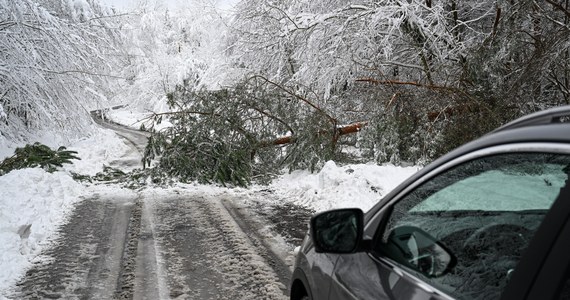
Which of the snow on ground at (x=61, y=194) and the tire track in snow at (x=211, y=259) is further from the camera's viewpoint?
the snow on ground at (x=61, y=194)

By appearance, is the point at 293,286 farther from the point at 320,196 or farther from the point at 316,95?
the point at 316,95

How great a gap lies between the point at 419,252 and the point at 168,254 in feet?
16.0

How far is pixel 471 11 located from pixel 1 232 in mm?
11638

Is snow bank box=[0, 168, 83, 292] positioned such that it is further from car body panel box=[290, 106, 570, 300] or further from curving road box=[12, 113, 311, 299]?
car body panel box=[290, 106, 570, 300]

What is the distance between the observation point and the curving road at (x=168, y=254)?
191 inches

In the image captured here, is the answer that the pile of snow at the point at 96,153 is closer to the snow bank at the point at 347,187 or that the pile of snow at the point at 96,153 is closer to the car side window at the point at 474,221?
the snow bank at the point at 347,187

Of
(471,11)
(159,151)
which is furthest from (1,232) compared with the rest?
(471,11)

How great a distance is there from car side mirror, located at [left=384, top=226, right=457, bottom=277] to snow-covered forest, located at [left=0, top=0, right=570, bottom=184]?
22.9 ft

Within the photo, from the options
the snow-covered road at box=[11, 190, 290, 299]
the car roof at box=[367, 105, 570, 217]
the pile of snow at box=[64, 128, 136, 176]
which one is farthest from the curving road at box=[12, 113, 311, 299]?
the pile of snow at box=[64, 128, 136, 176]

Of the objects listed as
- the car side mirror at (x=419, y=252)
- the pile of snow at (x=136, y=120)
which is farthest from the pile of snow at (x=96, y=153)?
the car side mirror at (x=419, y=252)

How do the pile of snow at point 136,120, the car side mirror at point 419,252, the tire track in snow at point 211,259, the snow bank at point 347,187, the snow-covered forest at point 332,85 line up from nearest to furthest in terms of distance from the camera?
the car side mirror at point 419,252 → the tire track in snow at point 211,259 → the snow bank at point 347,187 → the snow-covered forest at point 332,85 → the pile of snow at point 136,120

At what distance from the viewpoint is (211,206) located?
9078 millimetres

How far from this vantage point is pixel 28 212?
7.46m

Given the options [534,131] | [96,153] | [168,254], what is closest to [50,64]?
[96,153]
